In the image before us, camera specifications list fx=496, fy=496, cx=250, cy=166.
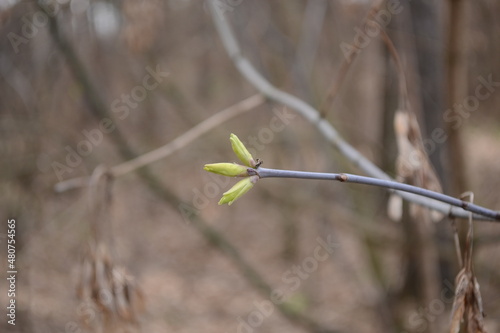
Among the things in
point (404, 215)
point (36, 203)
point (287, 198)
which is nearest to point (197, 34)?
point (36, 203)

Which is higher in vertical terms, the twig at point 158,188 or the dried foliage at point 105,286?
the twig at point 158,188

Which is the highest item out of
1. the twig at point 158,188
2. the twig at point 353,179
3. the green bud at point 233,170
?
the twig at point 158,188

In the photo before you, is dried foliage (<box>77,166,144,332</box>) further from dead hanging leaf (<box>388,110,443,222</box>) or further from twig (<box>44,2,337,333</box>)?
twig (<box>44,2,337,333</box>)

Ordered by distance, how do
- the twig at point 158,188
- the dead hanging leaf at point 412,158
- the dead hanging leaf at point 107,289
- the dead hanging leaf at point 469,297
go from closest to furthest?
the dead hanging leaf at point 469,297
the dead hanging leaf at point 412,158
the dead hanging leaf at point 107,289
the twig at point 158,188

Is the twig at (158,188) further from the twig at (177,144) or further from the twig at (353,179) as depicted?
the twig at (353,179)

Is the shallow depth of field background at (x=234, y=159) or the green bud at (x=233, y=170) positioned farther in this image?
the shallow depth of field background at (x=234, y=159)

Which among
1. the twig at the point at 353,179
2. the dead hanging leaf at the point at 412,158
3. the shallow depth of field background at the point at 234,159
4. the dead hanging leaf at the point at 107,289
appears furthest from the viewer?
the shallow depth of field background at the point at 234,159

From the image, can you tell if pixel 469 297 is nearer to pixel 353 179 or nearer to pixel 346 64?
pixel 353 179

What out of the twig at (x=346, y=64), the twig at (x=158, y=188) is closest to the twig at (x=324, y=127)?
the twig at (x=346, y=64)

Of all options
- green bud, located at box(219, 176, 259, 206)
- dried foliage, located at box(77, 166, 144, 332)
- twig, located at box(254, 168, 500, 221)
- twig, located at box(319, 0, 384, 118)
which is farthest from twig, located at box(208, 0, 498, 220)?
dried foliage, located at box(77, 166, 144, 332)

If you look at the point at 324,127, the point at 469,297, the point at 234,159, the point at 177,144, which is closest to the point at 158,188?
the point at 177,144
